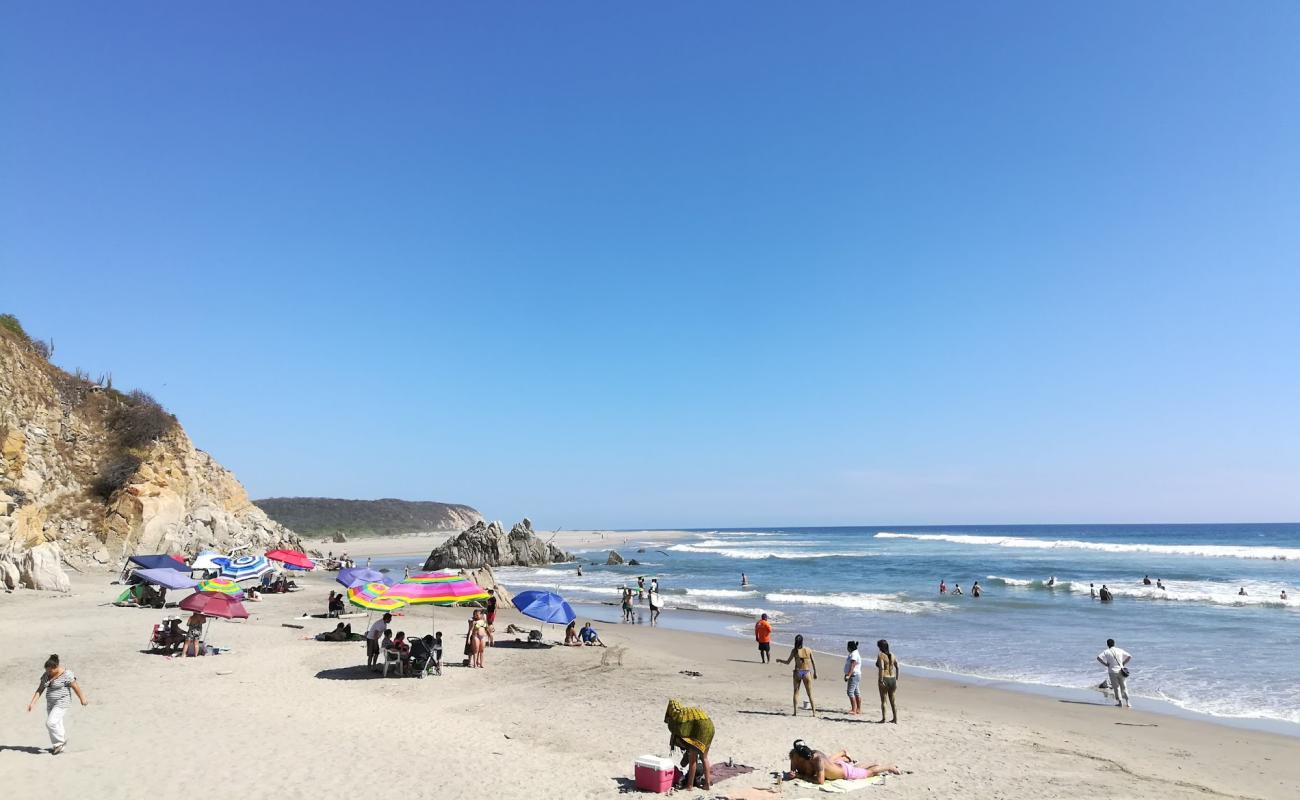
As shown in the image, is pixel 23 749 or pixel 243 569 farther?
pixel 243 569

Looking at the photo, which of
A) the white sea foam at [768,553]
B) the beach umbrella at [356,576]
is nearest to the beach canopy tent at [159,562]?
the beach umbrella at [356,576]

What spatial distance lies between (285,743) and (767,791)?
6675 mm

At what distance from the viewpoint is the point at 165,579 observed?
72.6 ft

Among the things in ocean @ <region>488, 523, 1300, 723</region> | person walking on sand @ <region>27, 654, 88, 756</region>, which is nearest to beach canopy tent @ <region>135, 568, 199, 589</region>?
person walking on sand @ <region>27, 654, 88, 756</region>

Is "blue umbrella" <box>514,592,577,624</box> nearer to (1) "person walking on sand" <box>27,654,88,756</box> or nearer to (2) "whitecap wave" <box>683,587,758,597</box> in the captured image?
(1) "person walking on sand" <box>27,654,88,756</box>

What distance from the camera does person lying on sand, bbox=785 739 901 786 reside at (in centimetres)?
902

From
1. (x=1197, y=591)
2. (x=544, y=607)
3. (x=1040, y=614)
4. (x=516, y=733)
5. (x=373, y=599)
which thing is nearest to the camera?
(x=516, y=733)

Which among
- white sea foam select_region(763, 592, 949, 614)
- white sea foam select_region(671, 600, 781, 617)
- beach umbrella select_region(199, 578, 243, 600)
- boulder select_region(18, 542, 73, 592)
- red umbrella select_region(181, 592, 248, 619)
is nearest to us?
red umbrella select_region(181, 592, 248, 619)

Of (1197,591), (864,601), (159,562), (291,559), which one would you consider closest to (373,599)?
(159,562)

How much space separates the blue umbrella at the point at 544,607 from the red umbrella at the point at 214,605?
6333 millimetres

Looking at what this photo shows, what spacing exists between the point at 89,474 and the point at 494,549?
98.9 feet

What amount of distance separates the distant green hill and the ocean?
74.5 m

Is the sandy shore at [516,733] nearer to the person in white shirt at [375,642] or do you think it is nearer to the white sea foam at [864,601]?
the person in white shirt at [375,642]

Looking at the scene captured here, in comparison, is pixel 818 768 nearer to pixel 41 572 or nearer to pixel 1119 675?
pixel 1119 675
